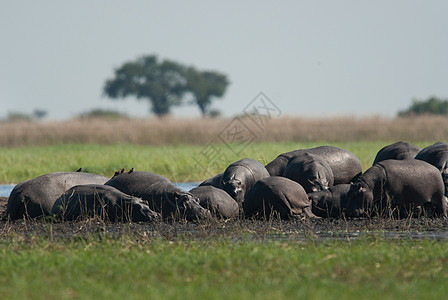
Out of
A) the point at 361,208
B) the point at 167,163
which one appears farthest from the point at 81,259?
the point at 167,163

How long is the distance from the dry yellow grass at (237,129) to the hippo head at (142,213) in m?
21.0

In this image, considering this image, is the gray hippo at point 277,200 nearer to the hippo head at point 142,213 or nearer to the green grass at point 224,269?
the hippo head at point 142,213

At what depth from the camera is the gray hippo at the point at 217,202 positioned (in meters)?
10.2

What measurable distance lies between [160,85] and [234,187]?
185ft

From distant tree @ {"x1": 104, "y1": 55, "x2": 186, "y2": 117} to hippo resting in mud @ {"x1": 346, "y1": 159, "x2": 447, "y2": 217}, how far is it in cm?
5700

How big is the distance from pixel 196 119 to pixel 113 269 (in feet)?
94.4

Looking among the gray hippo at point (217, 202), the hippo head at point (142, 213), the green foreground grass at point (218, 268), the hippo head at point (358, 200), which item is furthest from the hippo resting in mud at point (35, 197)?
the hippo head at point (358, 200)

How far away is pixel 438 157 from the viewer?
1145 centimetres

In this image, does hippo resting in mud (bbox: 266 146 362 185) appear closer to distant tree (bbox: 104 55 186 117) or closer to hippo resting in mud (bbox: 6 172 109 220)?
hippo resting in mud (bbox: 6 172 109 220)

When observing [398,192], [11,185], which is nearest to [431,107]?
[11,185]

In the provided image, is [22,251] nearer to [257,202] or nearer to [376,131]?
[257,202]

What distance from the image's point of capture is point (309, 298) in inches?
203

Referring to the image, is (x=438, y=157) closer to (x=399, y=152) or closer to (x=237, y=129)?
(x=399, y=152)

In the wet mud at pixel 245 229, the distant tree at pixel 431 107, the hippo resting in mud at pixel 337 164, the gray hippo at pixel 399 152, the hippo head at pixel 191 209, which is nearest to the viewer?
the wet mud at pixel 245 229
